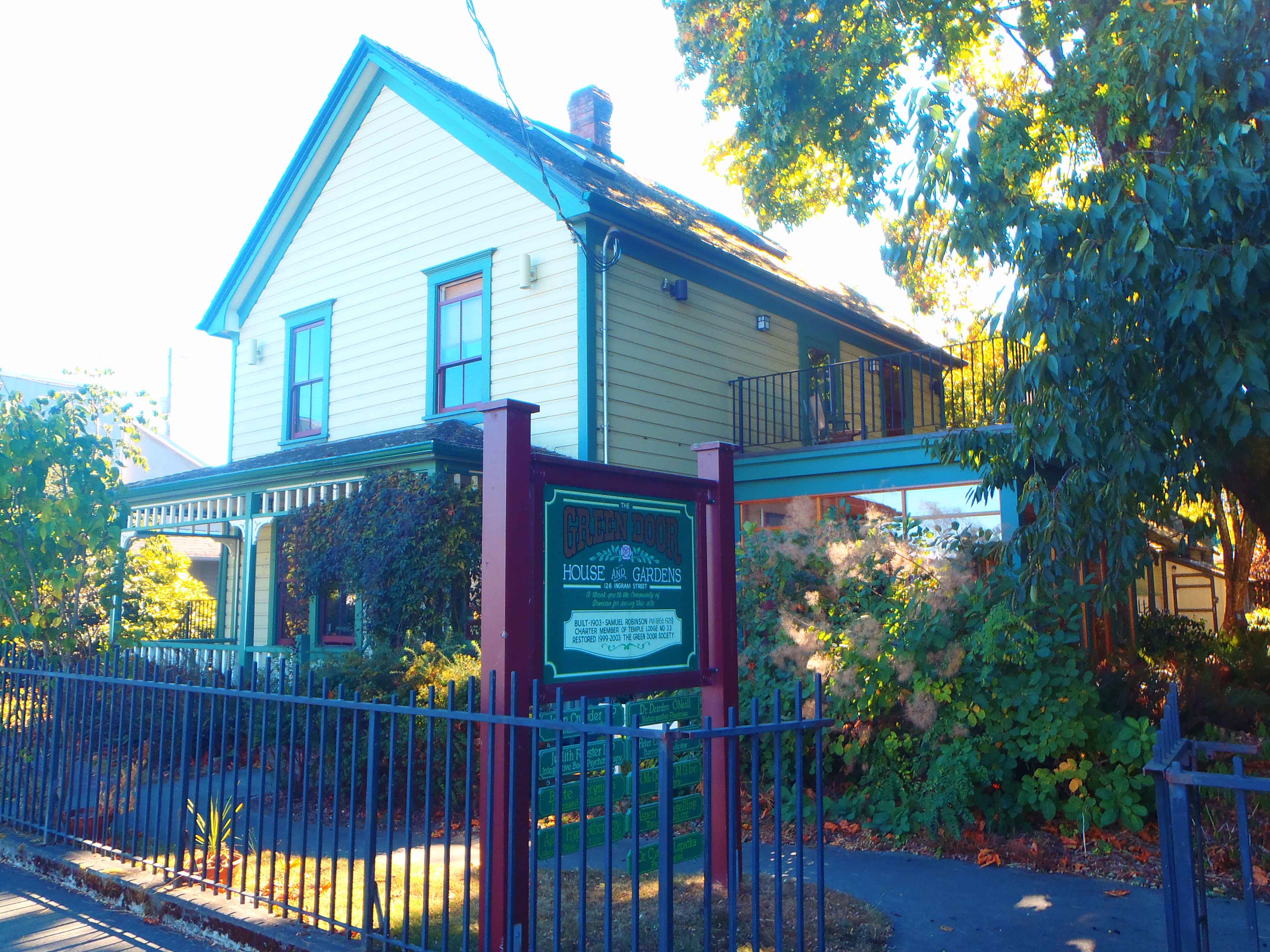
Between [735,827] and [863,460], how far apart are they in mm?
8441

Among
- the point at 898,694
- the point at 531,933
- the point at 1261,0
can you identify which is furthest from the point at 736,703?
the point at 1261,0

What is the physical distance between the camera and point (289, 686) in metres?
6.94

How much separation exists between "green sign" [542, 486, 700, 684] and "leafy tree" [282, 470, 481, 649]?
5500 millimetres

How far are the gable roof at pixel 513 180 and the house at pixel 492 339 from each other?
0.04 metres

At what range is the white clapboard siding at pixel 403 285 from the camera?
12781 mm

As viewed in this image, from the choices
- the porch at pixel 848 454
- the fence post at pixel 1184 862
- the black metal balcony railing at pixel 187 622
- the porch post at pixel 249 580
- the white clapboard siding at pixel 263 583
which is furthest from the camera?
the white clapboard siding at pixel 263 583

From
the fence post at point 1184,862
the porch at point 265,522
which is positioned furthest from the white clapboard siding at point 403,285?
the fence post at point 1184,862

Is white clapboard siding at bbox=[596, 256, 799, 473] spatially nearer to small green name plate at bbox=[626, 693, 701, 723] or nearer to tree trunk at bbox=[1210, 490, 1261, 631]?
small green name plate at bbox=[626, 693, 701, 723]

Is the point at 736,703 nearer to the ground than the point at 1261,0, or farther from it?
nearer to the ground

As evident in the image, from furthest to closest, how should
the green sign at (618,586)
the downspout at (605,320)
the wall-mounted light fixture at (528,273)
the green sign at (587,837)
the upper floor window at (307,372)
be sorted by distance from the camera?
the upper floor window at (307,372) < the wall-mounted light fixture at (528,273) < the downspout at (605,320) < the green sign at (618,586) < the green sign at (587,837)

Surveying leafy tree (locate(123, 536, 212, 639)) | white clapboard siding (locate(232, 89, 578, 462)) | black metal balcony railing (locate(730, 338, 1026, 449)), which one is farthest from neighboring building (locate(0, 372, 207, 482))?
black metal balcony railing (locate(730, 338, 1026, 449))

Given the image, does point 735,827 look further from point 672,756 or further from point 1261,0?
point 1261,0

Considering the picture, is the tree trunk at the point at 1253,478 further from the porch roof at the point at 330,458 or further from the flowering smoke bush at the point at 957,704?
the porch roof at the point at 330,458

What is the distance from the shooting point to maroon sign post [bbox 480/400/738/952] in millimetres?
4375
